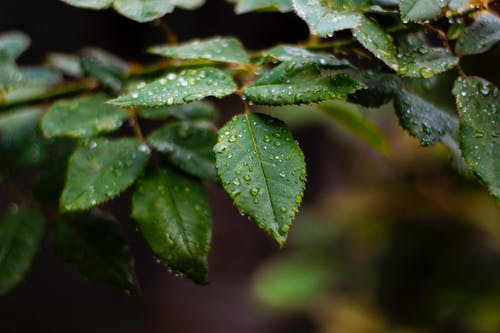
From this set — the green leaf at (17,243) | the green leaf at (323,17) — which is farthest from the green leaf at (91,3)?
the green leaf at (17,243)

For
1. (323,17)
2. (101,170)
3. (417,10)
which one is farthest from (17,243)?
(417,10)

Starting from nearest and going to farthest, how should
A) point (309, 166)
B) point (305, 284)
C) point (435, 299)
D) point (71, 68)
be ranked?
1. point (71, 68)
2. point (435, 299)
3. point (305, 284)
4. point (309, 166)

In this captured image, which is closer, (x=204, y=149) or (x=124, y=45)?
(x=204, y=149)

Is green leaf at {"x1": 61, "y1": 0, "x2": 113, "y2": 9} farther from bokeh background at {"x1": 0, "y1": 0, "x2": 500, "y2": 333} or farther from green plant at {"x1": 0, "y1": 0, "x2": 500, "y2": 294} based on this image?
bokeh background at {"x1": 0, "y1": 0, "x2": 500, "y2": 333}

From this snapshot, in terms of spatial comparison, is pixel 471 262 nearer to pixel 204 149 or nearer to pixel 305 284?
pixel 305 284

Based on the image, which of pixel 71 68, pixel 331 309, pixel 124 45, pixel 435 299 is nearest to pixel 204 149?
pixel 71 68

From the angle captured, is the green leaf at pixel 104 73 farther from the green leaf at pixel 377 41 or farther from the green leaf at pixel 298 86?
the green leaf at pixel 377 41

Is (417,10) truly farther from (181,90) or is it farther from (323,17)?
(181,90)
